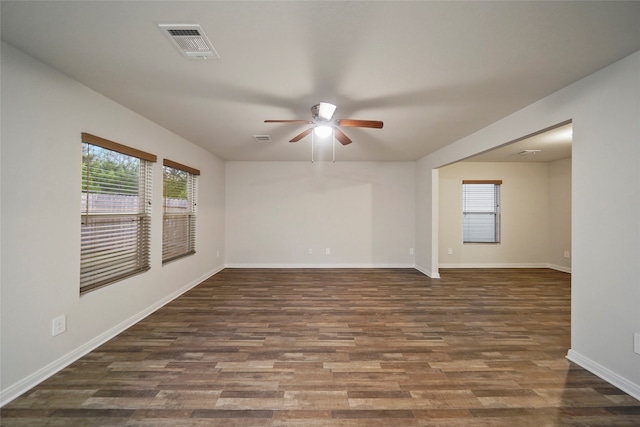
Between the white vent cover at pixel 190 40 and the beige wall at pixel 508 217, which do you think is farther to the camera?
the beige wall at pixel 508 217

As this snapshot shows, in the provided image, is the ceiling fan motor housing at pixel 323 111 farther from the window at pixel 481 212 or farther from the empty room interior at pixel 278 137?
the window at pixel 481 212

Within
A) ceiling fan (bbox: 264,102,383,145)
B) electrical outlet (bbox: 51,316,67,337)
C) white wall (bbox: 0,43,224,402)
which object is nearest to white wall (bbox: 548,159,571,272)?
ceiling fan (bbox: 264,102,383,145)

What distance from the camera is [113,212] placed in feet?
9.00

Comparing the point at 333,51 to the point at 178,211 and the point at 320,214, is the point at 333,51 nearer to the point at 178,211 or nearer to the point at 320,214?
the point at 178,211

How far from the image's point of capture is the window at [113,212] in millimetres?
2414

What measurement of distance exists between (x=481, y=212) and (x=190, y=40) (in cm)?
649

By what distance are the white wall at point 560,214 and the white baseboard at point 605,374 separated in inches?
176

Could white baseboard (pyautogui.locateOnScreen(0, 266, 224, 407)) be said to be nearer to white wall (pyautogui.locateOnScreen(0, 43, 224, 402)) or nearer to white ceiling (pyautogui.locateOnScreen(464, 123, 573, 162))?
white wall (pyautogui.locateOnScreen(0, 43, 224, 402))

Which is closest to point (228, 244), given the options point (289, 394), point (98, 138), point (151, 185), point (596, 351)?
point (151, 185)

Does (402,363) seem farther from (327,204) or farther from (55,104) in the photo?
(327,204)

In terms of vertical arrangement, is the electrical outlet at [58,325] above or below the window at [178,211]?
below

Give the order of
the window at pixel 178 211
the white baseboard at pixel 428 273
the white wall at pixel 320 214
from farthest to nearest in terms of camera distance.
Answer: the white wall at pixel 320 214 → the white baseboard at pixel 428 273 → the window at pixel 178 211

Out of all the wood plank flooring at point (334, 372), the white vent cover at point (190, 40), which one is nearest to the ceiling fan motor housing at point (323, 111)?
the white vent cover at point (190, 40)

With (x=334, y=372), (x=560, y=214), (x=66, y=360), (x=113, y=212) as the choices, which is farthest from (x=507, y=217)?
(x=66, y=360)
